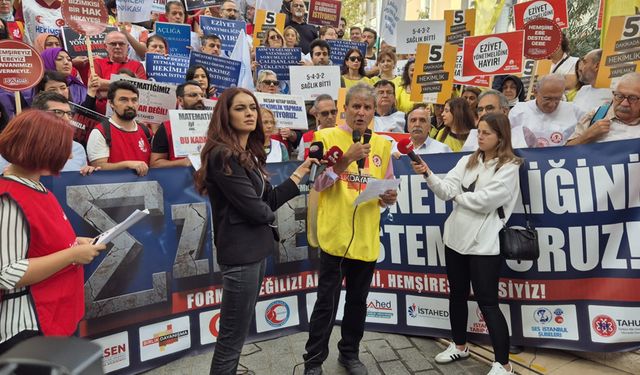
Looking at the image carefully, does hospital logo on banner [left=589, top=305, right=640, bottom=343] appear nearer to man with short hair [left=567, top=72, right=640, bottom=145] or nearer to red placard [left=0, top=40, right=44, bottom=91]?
man with short hair [left=567, top=72, right=640, bottom=145]

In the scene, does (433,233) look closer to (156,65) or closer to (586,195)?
(586,195)

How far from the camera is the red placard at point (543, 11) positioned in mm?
6352

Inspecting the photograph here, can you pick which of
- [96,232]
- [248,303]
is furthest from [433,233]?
[96,232]

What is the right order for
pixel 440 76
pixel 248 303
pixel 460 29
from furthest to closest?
pixel 460 29
pixel 440 76
pixel 248 303

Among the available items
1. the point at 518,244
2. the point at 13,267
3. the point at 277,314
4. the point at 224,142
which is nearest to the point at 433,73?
the point at 518,244

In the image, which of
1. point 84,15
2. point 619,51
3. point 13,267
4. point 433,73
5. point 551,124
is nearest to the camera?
point 13,267

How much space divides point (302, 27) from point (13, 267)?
9588 mm

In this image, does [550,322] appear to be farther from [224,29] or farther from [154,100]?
[224,29]

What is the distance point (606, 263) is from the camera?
3586 millimetres

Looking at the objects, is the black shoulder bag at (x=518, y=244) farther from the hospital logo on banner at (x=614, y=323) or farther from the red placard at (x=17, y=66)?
the red placard at (x=17, y=66)

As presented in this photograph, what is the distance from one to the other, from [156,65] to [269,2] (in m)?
4.76

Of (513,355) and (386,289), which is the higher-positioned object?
(386,289)

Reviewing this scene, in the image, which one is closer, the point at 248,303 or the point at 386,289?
the point at 248,303

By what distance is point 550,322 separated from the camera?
3.75 m
